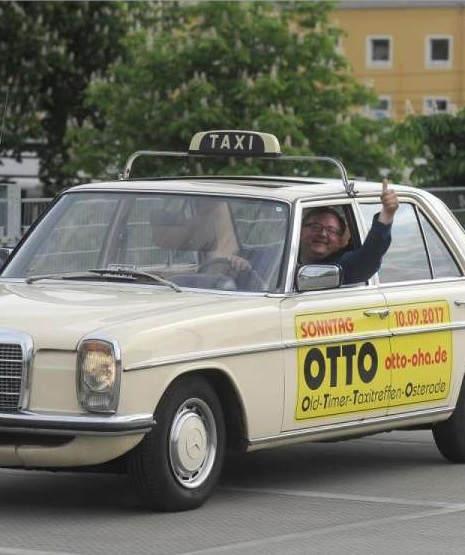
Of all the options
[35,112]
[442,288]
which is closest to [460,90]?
[35,112]

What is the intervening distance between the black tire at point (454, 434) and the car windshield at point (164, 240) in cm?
178

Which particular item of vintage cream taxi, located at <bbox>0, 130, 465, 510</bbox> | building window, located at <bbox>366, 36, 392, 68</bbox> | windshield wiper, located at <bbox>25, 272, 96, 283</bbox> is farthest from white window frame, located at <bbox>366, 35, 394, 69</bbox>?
windshield wiper, located at <bbox>25, 272, 96, 283</bbox>

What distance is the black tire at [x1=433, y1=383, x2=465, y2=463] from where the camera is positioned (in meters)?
11.6

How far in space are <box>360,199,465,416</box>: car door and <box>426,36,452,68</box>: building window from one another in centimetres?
7778

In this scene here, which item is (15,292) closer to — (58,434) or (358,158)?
(58,434)

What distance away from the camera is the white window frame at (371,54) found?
89.6 meters

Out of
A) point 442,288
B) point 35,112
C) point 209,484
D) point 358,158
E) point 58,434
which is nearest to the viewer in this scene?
point 58,434

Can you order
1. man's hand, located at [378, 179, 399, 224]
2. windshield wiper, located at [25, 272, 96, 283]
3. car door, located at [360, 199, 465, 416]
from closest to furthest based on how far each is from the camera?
windshield wiper, located at [25, 272, 96, 283] < man's hand, located at [378, 179, 399, 224] < car door, located at [360, 199, 465, 416]

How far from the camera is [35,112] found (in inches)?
1754

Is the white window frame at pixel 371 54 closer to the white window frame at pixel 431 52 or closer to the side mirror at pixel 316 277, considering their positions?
the white window frame at pixel 431 52

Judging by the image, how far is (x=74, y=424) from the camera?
9062 mm

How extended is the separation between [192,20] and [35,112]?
4890 millimetres

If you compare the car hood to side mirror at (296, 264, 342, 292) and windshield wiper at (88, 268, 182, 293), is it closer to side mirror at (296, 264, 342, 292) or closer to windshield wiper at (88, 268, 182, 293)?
windshield wiper at (88, 268, 182, 293)

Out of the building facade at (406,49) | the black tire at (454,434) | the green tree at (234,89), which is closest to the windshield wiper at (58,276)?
the black tire at (454,434)
